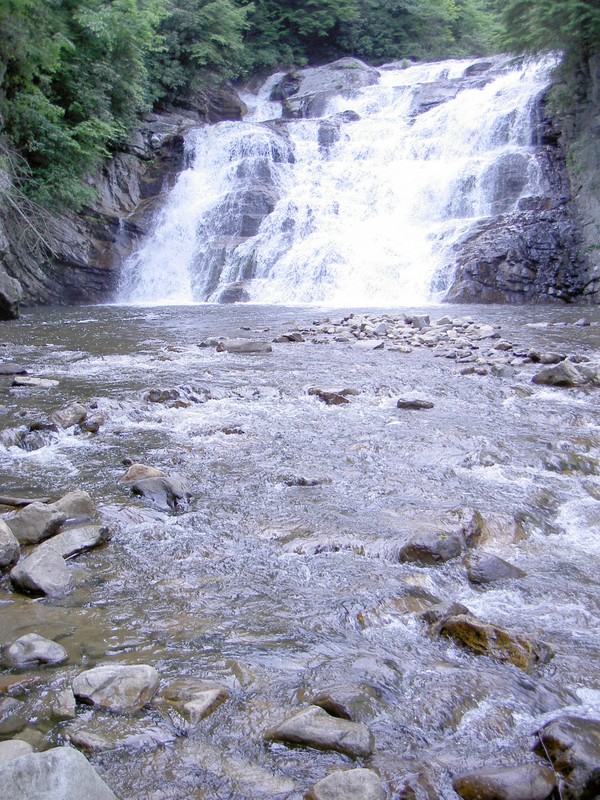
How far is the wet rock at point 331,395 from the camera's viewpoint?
7.00 metres

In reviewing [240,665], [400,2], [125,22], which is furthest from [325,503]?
[400,2]

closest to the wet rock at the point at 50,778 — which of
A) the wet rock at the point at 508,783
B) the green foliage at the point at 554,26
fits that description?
the wet rock at the point at 508,783

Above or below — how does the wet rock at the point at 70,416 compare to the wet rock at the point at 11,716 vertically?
above

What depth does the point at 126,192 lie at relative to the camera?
864 inches

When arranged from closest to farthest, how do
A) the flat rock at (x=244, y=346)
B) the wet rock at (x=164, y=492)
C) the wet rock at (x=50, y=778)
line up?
the wet rock at (x=50, y=778) < the wet rock at (x=164, y=492) < the flat rock at (x=244, y=346)

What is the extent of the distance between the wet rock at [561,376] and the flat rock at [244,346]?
4.01 m

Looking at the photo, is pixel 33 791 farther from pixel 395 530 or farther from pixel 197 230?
pixel 197 230

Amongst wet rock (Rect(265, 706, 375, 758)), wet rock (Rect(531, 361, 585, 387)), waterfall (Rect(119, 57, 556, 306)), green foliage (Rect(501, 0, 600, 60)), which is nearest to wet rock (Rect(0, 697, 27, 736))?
wet rock (Rect(265, 706, 375, 758))

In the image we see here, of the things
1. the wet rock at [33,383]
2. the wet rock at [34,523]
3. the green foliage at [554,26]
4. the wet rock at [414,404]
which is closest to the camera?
the wet rock at [34,523]

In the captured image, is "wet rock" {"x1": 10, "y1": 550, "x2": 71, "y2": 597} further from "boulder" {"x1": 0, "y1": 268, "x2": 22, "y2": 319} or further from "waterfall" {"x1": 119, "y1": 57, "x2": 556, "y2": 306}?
"waterfall" {"x1": 119, "y1": 57, "x2": 556, "y2": 306}

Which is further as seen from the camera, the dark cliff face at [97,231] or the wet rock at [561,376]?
the dark cliff face at [97,231]

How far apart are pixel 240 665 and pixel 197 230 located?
19860mm

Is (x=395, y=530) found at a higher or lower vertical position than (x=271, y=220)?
lower

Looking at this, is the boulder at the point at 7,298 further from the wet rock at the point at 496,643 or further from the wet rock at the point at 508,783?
the wet rock at the point at 508,783
